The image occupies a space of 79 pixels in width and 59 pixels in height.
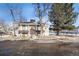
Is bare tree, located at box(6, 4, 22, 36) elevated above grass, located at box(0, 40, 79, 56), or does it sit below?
above

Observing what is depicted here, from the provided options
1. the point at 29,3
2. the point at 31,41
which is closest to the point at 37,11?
the point at 29,3

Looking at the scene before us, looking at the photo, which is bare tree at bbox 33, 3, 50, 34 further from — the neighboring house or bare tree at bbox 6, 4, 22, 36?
bare tree at bbox 6, 4, 22, 36

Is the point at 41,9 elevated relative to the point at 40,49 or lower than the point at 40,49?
elevated

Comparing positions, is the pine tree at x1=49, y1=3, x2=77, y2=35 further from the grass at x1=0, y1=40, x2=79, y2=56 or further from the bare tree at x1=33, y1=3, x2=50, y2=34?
the grass at x1=0, y1=40, x2=79, y2=56

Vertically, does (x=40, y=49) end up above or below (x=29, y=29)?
below

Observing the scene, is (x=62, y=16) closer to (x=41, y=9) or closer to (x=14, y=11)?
(x=41, y=9)

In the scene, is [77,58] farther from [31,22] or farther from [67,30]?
[31,22]

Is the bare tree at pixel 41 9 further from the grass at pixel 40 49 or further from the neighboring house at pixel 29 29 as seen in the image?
the grass at pixel 40 49

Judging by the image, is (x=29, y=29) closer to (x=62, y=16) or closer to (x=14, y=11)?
(x=14, y=11)

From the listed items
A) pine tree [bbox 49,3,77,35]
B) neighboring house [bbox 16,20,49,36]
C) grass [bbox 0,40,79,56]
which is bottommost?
grass [bbox 0,40,79,56]

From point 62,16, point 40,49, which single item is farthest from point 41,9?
point 40,49

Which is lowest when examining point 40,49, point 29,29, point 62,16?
point 40,49

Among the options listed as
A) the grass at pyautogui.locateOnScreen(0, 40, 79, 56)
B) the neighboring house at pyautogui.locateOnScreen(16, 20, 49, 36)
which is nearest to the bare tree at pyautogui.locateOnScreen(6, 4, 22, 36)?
the neighboring house at pyautogui.locateOnScreen(16, 20, 49, 36)

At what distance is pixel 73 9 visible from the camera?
2.08 meters
